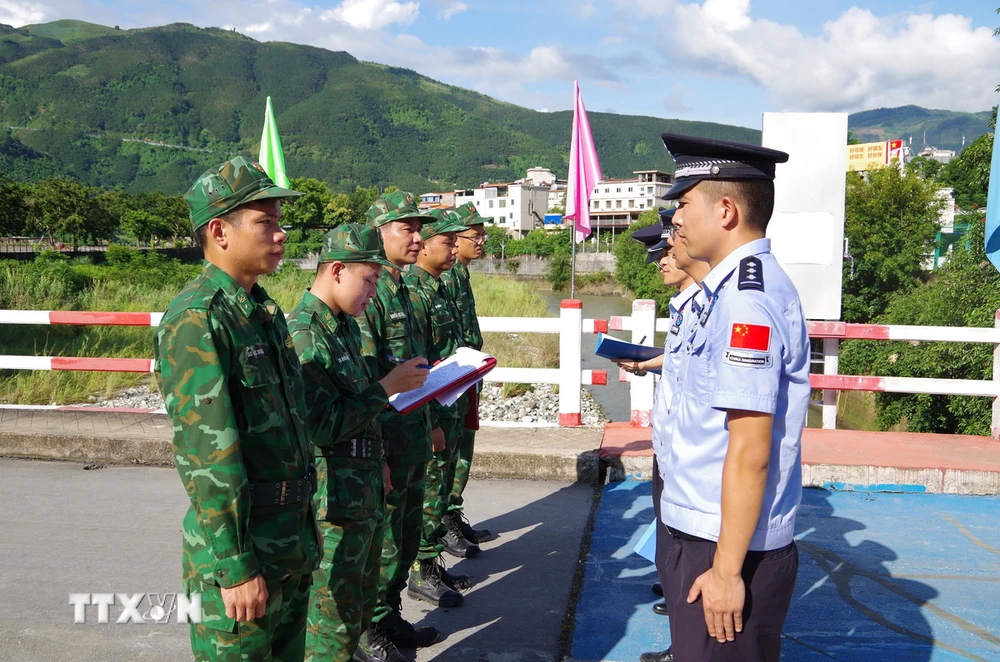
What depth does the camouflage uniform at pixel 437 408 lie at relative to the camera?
4.56m

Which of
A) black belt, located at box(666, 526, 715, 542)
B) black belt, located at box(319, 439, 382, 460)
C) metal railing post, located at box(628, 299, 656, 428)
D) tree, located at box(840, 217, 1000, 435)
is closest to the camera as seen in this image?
black belt, located at box(666, 526, 715, 542)

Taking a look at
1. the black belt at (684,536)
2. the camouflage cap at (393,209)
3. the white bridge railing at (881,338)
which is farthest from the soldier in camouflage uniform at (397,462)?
the white bridge railing at (881,338)

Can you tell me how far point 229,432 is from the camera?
2.27m

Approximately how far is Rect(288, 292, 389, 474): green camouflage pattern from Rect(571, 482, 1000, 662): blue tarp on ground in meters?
1.48

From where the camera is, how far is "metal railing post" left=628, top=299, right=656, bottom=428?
6.89m

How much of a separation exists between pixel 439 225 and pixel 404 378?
80.3 inches

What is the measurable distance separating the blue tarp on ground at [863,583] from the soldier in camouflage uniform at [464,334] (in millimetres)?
829

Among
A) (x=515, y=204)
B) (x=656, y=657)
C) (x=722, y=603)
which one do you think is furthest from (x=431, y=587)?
(x=515, y=204)

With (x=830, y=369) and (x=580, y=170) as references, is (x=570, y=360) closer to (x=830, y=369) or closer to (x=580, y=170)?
(x=830, y=369)

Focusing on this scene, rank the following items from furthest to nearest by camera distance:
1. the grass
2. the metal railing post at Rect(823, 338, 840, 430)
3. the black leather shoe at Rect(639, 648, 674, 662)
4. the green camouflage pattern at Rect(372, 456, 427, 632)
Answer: the grass < the metal railing post at Rect(823, 338, 840, 430) < the green camouflage pattern at Rect(372, 456, 427, 632) < the black leather shoe at Rect(639, 648, 674, 662)

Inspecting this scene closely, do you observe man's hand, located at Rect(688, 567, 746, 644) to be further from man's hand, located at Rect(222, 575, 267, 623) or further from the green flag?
the green flag

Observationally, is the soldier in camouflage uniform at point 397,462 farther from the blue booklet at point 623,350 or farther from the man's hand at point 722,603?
the man's hand at point 722,603

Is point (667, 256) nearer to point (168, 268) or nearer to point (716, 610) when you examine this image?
point (716, 610)

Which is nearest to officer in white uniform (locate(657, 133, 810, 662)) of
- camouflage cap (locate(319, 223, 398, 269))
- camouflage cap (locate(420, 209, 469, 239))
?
camouflage cap (locate(319, 223, 398, 269))
